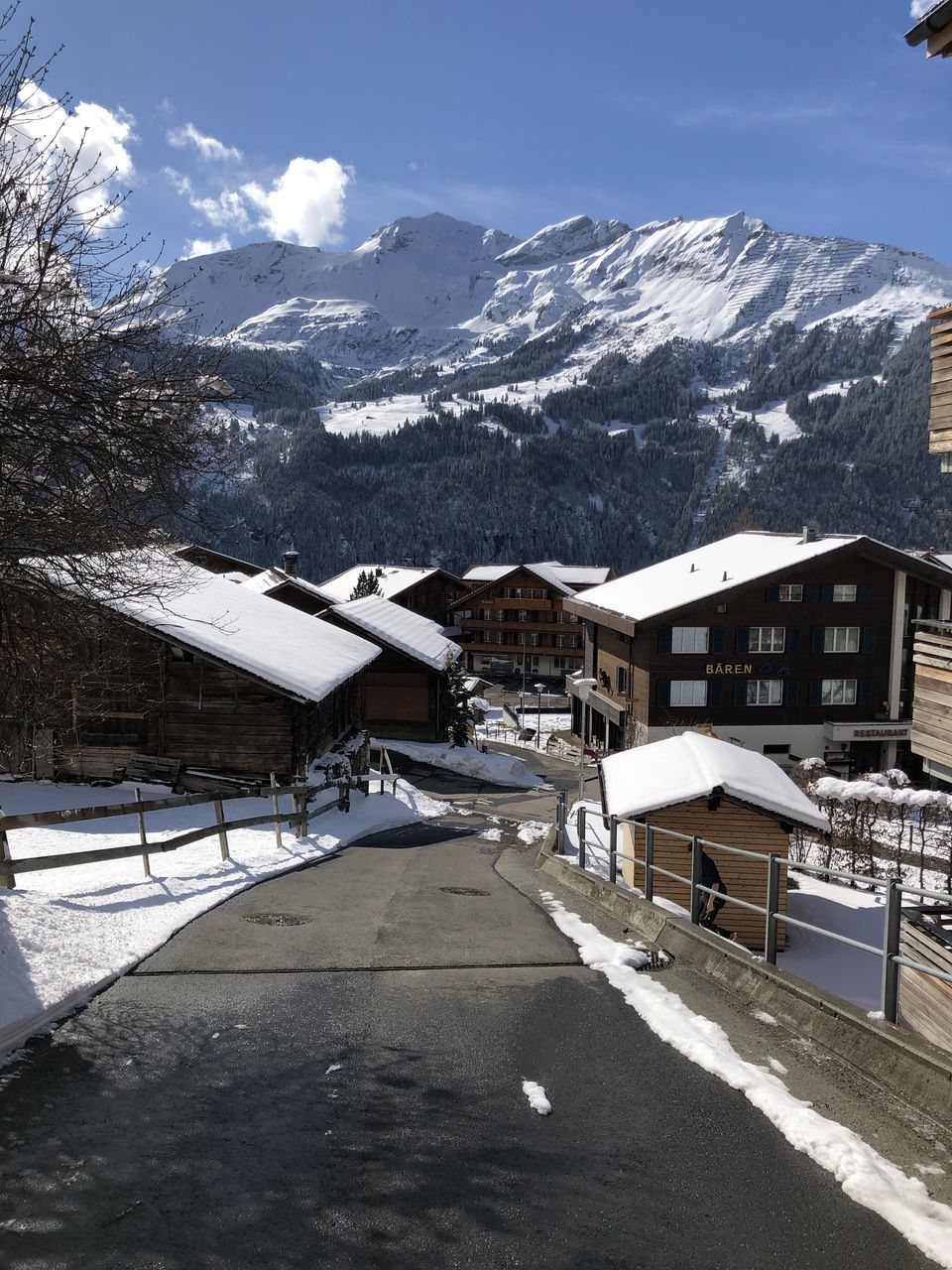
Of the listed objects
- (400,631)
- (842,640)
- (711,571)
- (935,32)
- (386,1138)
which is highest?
(935,32)

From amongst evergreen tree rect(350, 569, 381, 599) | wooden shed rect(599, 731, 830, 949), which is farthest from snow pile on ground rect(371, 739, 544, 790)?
evergreen tree rect(350, 569, 381, 599)

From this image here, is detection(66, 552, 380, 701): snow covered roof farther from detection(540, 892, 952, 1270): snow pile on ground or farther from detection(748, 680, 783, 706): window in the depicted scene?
detection(748, 680, 783, 706): window

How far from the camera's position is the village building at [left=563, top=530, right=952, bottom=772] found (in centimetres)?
4362

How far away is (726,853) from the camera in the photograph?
17.0 meters

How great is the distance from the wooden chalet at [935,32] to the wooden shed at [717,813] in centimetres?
1055

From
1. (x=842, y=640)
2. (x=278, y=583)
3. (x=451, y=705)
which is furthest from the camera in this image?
(x=278, y=583)

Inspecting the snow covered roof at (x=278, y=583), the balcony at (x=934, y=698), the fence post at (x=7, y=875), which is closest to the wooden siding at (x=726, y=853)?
the balcony at (x=934, y=698)

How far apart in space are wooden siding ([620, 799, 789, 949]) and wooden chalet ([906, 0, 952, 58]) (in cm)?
1143

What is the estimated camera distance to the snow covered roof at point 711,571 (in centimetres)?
4369

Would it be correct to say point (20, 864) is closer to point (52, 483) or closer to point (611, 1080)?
point (52, 483)

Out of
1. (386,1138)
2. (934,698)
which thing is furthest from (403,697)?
(386,1138)

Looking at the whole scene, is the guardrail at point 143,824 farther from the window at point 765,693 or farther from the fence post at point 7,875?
the window at point 765,693

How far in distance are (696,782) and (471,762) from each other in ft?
77.7

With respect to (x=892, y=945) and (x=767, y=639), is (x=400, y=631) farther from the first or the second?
(x=892, y=945)
